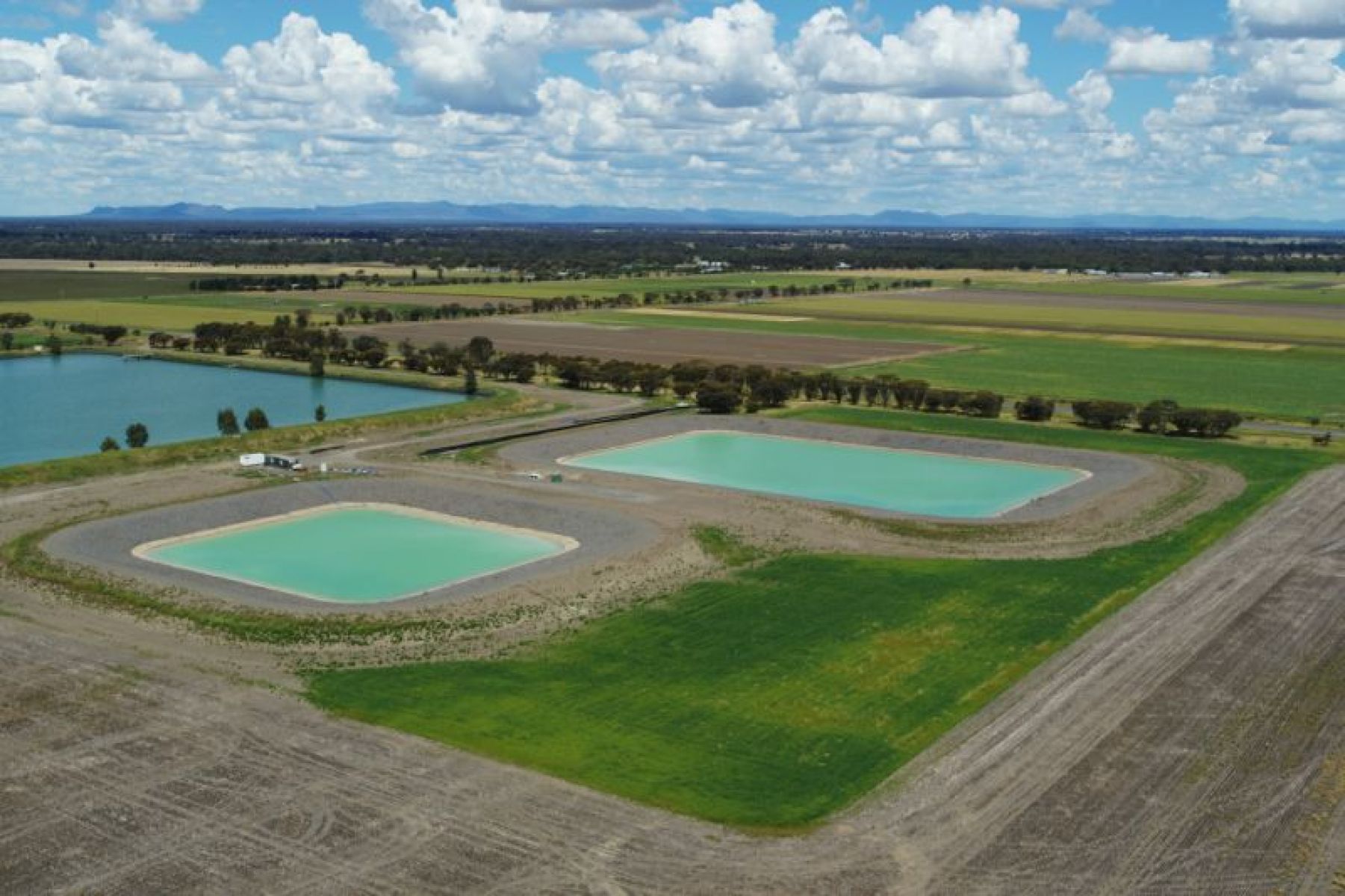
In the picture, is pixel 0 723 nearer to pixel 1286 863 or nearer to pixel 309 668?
pixel 309 668

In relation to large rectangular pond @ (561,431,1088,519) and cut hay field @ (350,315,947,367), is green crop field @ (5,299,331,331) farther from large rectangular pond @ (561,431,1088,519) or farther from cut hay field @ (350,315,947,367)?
large rectangular pond @ (561,431,1088,519)

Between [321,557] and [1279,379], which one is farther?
[1279,379]

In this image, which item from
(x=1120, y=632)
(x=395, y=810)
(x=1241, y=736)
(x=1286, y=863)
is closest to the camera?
(x=1286, y=863)

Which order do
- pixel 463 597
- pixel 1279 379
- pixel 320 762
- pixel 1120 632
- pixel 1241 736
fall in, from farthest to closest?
1. pixel 1279 379
2. pixel 463 597
3. pixel 1120 632
4. pixel 1241 736
5. pixel 320 762

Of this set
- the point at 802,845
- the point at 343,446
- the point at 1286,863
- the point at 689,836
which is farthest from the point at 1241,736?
the point at 343,446

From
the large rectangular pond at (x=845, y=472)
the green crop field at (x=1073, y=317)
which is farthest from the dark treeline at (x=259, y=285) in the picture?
the large rectangular pond at (x=845, y=472)

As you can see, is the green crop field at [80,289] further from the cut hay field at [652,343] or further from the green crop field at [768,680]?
the green crop field at [768,680]
